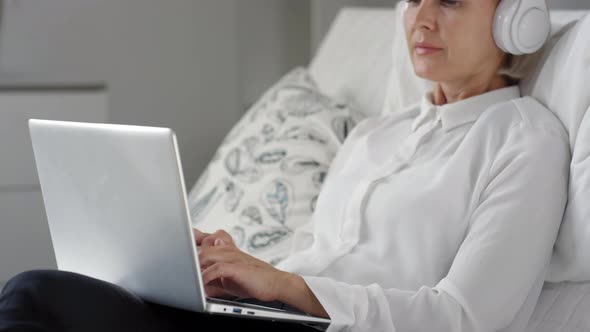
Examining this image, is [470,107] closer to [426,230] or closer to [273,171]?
[426,230]

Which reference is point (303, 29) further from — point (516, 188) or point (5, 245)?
point (516, 188)

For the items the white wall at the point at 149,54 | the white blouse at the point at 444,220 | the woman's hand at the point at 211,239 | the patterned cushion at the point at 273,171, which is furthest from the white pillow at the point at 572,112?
the white wall at the point at 149,54

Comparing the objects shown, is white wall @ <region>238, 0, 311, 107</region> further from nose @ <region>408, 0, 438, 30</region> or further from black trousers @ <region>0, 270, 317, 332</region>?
black trousers @ <region>0, 270, 317, 332</region>

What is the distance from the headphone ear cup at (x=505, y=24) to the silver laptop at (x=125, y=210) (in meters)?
0.51

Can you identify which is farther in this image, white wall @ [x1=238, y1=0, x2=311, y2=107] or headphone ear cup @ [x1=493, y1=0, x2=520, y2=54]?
white wall @ [x1=238, y1=0, x2=311, y2=107]

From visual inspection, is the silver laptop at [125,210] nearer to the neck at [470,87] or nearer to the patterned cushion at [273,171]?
the neck at [470,87]

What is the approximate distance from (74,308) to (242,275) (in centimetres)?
20

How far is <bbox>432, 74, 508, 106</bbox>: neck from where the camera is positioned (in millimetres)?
1426

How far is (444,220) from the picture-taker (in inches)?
49.8

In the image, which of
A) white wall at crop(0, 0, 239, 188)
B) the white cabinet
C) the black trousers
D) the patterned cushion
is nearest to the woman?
the black trousers

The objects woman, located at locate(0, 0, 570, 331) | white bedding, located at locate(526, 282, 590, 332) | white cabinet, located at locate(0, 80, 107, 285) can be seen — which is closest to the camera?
woman, located at locate(0, 0, 570, 331)

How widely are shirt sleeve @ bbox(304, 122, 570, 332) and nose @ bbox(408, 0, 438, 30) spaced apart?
12.2 inches

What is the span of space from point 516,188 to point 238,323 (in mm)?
399

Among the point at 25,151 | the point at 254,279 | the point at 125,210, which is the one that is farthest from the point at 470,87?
the point at 25,151
